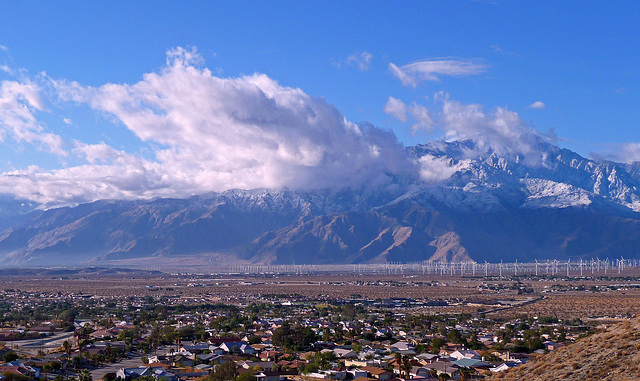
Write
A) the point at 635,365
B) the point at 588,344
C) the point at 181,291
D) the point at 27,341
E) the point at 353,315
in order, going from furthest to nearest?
the point at 181,291 → the point at 353,315 → the point at 27,341 → the point at 588,344 → the point at 635,365

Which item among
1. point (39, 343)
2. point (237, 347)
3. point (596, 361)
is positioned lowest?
point (39, 343)

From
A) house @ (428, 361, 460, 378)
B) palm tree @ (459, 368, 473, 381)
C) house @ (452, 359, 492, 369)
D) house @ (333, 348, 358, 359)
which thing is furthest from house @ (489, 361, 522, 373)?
house @ (333, 348, 358, 359)

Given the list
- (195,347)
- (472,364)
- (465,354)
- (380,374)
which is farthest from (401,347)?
(195,347)

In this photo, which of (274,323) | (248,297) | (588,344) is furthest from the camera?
(248,297)

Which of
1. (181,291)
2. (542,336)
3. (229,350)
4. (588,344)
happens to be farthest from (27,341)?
(181,291)

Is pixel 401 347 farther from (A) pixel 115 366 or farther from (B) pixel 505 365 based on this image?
(A) pixel 115 366

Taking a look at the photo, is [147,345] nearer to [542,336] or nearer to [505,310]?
[542,336]

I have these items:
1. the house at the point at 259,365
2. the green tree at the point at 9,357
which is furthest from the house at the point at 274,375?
the green tree at the point at 9,357

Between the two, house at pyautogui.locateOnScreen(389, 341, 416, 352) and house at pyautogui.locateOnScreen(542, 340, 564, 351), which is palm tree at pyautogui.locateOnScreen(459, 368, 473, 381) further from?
house at pyautogui.locateOnScreen(389, 341, 416, 352)
